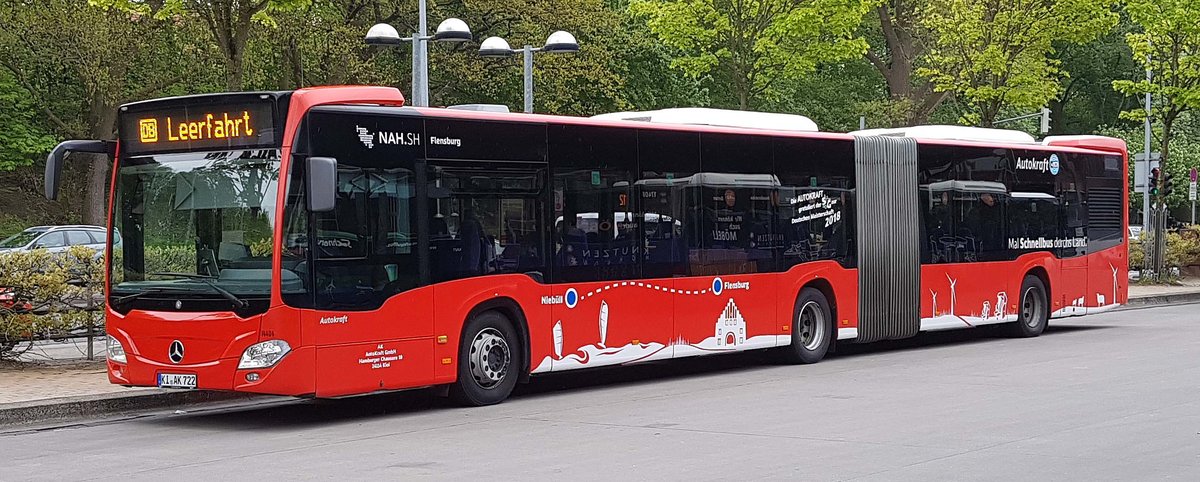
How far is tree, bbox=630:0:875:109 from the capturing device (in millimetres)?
31156

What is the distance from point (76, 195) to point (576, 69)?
18.4 metres

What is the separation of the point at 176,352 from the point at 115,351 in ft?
2.69

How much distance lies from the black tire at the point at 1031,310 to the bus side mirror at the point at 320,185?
43.7 feet

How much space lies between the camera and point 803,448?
10734 mm

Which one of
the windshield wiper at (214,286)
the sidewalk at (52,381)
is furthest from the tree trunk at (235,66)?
the windshield wiper at (214,286)

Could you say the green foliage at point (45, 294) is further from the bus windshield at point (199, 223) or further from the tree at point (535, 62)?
the tree at point (535, 62)

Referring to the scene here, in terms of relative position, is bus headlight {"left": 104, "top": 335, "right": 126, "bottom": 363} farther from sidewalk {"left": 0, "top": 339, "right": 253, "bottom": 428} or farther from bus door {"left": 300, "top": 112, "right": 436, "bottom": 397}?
bus door {"left": 300, "top": 112, "right": 436, "bottom": 397}

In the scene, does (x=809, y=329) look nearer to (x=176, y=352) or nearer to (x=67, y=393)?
(x=176, y=352)

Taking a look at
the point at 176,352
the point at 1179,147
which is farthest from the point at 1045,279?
the point at 1179,147

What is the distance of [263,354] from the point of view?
12.3m

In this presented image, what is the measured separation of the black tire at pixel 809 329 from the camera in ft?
60.0

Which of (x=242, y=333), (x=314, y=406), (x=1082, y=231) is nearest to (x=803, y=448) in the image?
(x=242, y=333)

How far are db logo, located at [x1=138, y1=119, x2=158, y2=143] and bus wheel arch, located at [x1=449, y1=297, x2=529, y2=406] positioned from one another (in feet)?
10.8

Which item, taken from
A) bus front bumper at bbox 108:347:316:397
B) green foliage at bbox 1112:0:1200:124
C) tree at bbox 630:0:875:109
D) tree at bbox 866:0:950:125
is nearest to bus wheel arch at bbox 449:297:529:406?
bus front bumper at bbox 108:347:316:397
